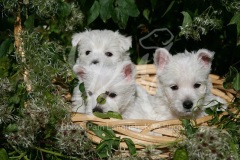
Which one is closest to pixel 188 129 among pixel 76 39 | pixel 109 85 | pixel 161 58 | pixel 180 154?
pixel 180 154

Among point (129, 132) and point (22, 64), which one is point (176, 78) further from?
point (22, 64)

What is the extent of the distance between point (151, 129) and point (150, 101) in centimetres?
146

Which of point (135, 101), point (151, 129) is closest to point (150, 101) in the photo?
point (135, 101)

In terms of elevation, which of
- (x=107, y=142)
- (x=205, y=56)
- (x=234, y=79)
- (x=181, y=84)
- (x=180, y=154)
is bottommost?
(x=180, y=154)

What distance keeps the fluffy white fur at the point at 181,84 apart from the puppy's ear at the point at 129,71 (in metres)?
0.29

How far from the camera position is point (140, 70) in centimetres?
555

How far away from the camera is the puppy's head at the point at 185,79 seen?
4508mm

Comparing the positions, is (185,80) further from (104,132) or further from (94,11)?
(104,132)

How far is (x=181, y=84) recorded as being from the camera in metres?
4.55

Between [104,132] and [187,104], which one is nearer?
[104,132]

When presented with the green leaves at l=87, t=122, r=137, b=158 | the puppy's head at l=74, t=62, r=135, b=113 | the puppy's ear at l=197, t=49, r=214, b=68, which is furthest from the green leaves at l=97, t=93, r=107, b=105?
the puppy's ear at l=197, t=49, r=214, b=68

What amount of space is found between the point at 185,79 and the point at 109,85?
76cm

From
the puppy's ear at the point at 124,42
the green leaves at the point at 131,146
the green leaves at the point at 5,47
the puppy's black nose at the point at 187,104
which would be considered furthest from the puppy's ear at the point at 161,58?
the green leaves at the point at 5,47

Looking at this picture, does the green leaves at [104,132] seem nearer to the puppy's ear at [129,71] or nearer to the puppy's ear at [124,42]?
the puppy's ear at [129,71]
